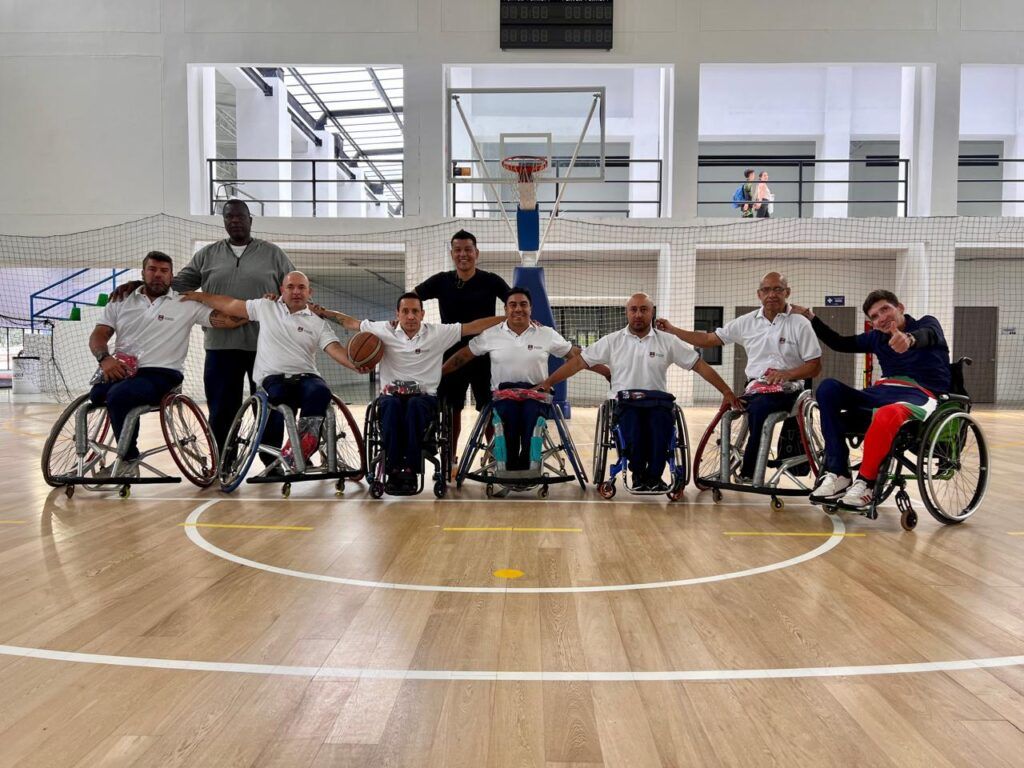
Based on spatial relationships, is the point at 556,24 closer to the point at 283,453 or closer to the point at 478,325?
the point at 478,325

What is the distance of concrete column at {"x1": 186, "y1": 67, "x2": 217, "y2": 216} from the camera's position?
10398 millimetres

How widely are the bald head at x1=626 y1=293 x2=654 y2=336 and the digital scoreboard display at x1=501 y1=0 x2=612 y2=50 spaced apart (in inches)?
272

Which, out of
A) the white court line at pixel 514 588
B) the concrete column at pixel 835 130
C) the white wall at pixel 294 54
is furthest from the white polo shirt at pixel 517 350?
the concrete column at pixel 835 130

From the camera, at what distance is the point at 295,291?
4320 mm

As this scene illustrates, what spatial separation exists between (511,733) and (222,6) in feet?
35.7


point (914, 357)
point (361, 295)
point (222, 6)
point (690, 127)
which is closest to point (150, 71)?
point (222, 6)

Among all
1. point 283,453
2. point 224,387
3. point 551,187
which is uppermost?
point 551,187

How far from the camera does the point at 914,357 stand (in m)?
3.64

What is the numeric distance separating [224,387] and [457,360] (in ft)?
4.44

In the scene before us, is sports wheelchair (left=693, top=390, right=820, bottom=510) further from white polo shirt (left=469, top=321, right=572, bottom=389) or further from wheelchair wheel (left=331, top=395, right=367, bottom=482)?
wheelchair wheel (left=331, top=395, right=367, bottom=482)

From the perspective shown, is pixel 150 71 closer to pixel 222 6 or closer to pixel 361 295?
pixel 222 6

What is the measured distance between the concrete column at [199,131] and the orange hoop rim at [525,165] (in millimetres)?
4884

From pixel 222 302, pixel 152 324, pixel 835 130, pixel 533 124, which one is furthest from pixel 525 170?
pixel 835 130

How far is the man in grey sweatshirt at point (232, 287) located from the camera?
4.55m
